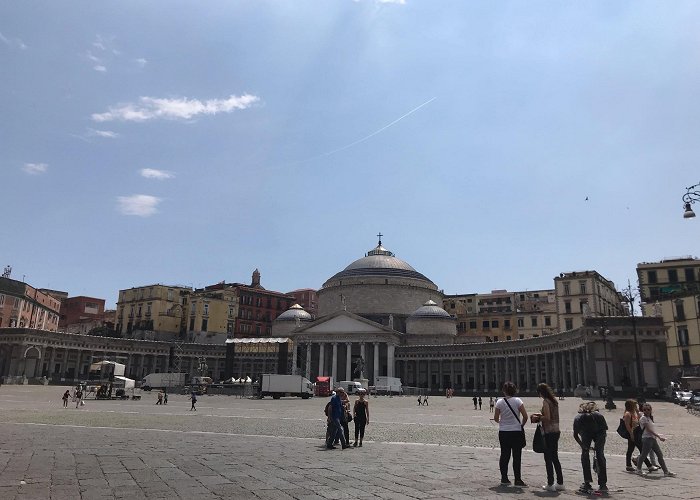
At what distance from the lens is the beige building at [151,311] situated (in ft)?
313

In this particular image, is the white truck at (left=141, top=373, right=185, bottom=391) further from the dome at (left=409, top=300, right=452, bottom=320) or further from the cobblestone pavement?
the cobblestone pavement

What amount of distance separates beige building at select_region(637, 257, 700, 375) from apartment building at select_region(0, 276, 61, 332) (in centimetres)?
7996

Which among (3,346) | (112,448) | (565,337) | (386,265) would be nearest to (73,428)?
(112,448)

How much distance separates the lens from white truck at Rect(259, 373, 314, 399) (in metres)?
53.6

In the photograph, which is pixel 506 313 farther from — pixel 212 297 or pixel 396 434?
pixel 396 434

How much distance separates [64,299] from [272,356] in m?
44.8

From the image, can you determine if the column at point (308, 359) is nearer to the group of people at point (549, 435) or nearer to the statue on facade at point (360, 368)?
the statue on facade at point (360, 368)

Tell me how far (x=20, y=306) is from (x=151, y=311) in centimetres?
2124

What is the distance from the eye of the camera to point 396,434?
62.5ft

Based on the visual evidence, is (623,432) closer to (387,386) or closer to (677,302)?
(387,386)

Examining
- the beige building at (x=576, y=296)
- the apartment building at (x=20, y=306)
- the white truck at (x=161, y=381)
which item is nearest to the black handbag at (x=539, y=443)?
the white truck at (x=161, y=381)

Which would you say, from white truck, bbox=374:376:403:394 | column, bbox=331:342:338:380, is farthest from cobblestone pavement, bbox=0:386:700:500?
column, bbox=331:342:338:380

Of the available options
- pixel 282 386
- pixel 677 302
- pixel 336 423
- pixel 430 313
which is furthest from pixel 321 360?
pixel 336 423

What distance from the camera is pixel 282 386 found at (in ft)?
177
